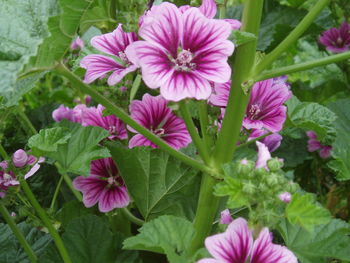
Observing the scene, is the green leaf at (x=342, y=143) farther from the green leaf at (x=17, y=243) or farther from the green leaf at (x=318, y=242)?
the green leaf at (x=17, y=243)

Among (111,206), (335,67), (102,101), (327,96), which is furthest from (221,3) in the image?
(335,67)

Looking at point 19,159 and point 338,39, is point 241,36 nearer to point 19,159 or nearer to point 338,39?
point 19,159

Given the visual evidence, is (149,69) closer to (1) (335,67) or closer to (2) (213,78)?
(2) (213,78)

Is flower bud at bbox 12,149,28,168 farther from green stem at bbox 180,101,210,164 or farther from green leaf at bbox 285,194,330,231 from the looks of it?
green leaf at bbox 285,194,330,231

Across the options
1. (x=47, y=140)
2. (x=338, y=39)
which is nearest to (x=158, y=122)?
(x=47, y=140)

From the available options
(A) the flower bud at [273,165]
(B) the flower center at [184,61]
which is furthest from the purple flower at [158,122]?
(A) the flower bud at [273,165]
